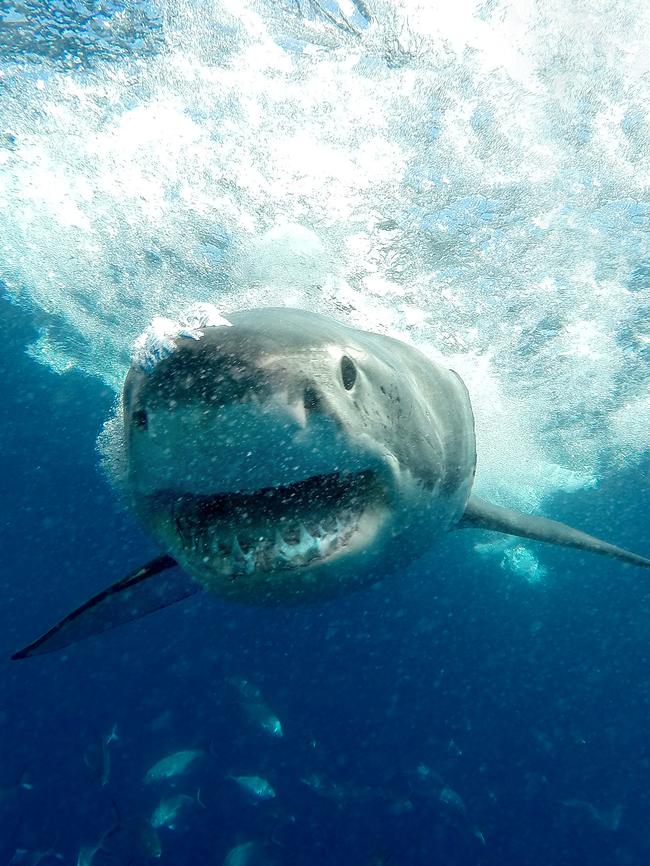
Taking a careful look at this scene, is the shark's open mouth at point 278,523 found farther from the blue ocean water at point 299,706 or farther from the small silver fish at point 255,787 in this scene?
the small silver fish at point 255,787

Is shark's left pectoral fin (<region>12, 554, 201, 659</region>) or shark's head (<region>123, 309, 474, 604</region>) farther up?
shark's head (<region>123, 309, 474, 604</region>)

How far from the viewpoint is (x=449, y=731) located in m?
33.6

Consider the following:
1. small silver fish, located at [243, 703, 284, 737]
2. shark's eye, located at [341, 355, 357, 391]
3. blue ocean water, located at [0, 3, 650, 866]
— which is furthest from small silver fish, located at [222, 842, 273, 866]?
shark's eye, located at [341, 355, 357, 391]

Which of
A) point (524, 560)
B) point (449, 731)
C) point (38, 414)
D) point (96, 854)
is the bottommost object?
point (449, 731)

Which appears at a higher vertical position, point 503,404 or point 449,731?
point 503,404

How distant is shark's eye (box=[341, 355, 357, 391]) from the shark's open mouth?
1.35ft

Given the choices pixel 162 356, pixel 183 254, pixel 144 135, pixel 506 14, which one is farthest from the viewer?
pixel 183 254

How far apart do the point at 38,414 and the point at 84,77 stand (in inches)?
867

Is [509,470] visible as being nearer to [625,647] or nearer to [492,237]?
[492,237]

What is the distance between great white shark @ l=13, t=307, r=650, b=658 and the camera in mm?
2033

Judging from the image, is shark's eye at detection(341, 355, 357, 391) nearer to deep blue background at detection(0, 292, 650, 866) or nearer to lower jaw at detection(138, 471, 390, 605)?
lower jaw at detection(138, 471, 390, 605)

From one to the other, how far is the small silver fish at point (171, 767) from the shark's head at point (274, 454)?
804 inches

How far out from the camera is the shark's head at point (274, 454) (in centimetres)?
203

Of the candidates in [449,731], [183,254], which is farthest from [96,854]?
[449,731]
